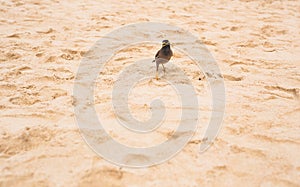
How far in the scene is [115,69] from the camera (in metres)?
3.43

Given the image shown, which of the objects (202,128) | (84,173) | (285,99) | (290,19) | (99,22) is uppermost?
(290,19)

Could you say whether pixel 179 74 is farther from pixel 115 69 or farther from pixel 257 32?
pixel 257 32

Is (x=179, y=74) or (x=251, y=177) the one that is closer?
(x=251, y=177)

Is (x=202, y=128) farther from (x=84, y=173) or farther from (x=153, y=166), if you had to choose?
(x=84, y=173)

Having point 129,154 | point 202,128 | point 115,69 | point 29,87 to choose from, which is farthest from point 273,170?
point 29,87

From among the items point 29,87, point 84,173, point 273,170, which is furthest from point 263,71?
point 29,87

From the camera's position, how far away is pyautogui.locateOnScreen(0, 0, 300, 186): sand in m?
1.97

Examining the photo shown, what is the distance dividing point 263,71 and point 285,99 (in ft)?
2.25

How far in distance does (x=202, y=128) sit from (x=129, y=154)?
0.70 m

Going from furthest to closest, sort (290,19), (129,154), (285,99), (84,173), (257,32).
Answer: (290,19) → (257,32) → (285,99) → (129,154) → (84,173)

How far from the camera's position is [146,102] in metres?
2.78

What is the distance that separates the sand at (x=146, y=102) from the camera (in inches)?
77.5

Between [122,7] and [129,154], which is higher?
[122,7]

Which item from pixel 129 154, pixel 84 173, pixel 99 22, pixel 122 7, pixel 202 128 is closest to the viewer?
pixel 84 173
